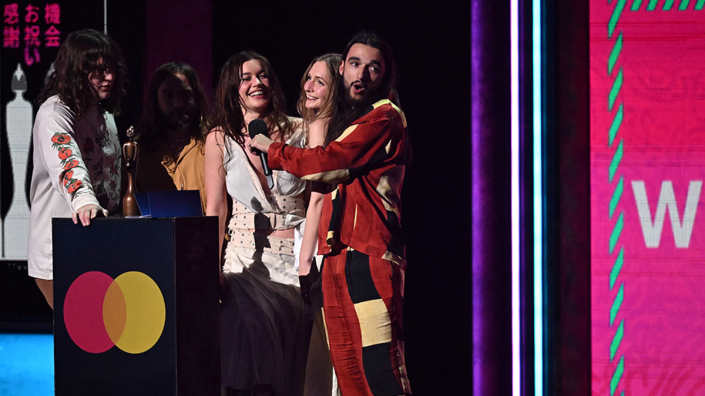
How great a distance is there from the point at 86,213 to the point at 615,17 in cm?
176

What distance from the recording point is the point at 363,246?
6.24ft

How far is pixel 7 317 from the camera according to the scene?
Answer: 3.48m

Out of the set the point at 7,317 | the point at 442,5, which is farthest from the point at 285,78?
the point at 7,317

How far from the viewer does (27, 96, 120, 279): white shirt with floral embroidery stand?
7.18 ft

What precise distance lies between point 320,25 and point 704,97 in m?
1.78

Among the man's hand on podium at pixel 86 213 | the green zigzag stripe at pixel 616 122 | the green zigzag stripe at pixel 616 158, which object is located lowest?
the man's hand on podium at pixel 86 213

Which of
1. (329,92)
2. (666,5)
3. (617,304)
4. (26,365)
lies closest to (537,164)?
(617,304)

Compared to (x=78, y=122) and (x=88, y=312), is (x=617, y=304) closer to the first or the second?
(x=88, y=312)

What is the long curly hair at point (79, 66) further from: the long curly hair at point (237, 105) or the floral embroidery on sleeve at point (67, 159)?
the long curly hair at point (237, 105)

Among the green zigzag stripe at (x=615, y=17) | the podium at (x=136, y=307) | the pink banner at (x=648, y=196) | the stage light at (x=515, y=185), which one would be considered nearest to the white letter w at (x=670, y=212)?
the pink banner at (x=648, y=196)

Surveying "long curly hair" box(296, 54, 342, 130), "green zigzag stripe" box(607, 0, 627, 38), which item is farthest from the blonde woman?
"green zigzag stripe" box(607, 0, 627, 38)

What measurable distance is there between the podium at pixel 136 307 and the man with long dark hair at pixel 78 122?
0.51m

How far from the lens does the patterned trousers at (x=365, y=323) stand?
189 centimetres

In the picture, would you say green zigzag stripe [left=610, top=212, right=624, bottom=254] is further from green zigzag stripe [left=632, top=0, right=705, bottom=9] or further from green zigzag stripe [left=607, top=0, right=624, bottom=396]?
green zigzag stripe [left=632, top=0, right=705, bottom=9]
